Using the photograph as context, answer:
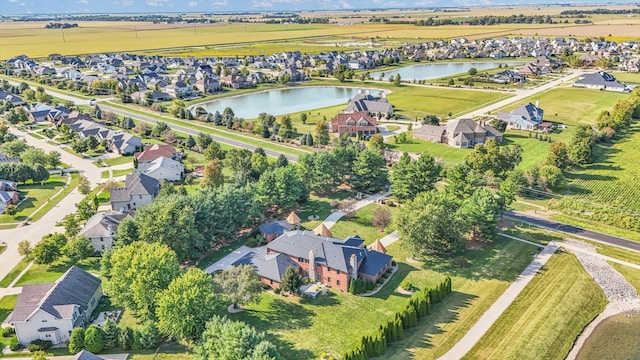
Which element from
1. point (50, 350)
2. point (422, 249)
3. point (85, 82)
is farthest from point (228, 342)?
point (85, 82)

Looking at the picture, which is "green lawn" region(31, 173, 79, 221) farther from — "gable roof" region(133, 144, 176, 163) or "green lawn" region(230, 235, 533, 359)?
"green lawn" region(230, 235, 533, 359)

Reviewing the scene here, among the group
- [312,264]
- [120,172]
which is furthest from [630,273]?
[120,172]

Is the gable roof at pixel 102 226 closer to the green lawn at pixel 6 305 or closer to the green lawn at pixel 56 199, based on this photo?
the green lawn at pixel 6 305

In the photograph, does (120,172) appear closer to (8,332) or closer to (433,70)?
(8,332)

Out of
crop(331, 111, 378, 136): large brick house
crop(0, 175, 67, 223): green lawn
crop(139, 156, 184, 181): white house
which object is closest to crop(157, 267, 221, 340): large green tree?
crop(0, 175, 67, 223): green lawn

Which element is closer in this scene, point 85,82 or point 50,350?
point 50,350

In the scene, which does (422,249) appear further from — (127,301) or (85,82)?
(85,82)

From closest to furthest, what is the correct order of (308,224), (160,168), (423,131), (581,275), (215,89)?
(581,275)
(308,224)
(160,168)
(423,131)
(215,89)
